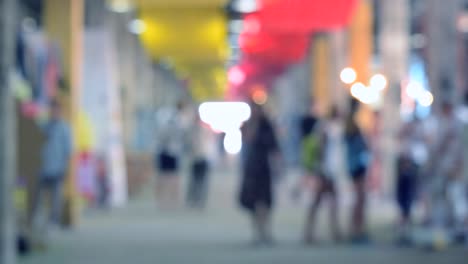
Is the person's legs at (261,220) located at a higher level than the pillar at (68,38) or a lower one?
lower

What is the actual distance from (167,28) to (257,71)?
15944 millimetres

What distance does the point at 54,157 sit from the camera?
488 inches

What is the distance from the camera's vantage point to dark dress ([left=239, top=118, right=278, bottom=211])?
11750mm

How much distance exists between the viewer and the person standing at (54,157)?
12.2m

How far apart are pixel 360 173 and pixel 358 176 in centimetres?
4

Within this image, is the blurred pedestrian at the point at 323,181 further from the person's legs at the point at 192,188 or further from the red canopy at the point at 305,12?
the person's legs at the point at 192,188

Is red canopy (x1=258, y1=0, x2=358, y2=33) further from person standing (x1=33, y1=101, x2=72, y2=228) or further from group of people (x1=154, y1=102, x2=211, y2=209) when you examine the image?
person standing (x1=33, y1=101, x2=72, y2=228)

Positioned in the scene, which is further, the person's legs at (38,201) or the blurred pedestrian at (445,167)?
the person's legs at (38,201)

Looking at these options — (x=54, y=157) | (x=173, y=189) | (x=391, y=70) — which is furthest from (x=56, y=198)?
(x=391, y=70)

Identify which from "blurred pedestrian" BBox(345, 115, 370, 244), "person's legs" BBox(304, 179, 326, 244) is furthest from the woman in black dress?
"blurred pedestrian" BBox(345, 115, 370, 244)

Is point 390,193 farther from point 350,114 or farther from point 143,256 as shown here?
point 143,256

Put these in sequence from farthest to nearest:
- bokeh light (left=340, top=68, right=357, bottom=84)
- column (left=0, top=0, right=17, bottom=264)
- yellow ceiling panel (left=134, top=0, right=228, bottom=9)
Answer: bokeh light (left=340, top=68, right=357, bottom=84) → yellow ceiling panel (left=134, top=0, right=228, bottom=9) → column (left=0, top=0, right=17, bottom=264)

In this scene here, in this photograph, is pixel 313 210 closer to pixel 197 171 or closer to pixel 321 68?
pixel 197 171

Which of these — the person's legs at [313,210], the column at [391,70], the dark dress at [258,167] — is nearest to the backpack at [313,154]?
the person's legs at [313,210]
